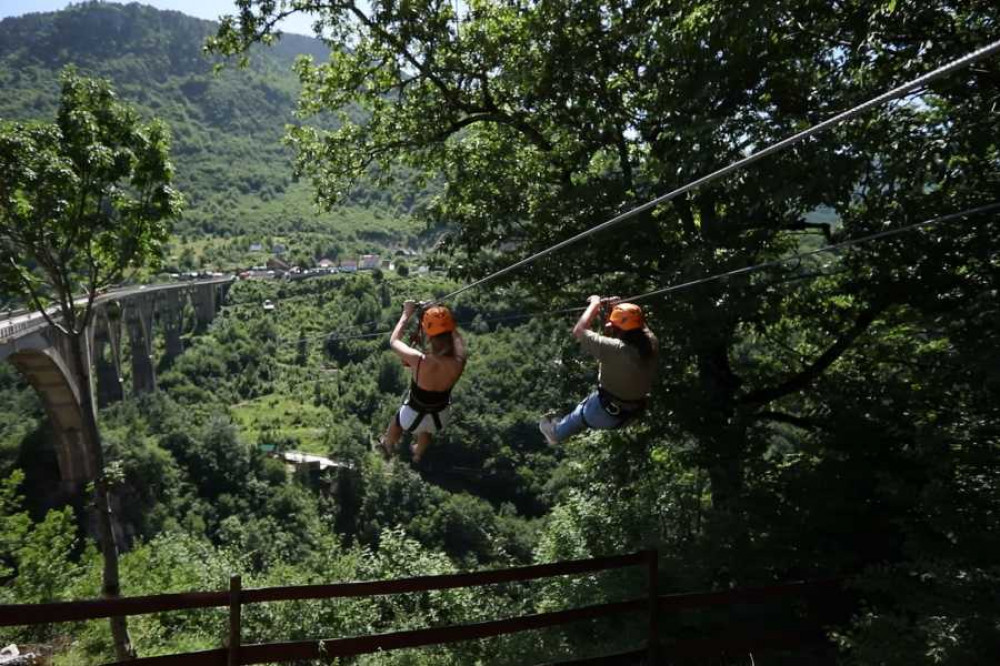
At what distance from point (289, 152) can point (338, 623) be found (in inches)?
6813

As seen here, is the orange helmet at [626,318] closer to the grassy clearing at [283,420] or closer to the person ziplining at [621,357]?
the person ziplining at [621,357]

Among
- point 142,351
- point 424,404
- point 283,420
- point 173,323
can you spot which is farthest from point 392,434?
point 173,323

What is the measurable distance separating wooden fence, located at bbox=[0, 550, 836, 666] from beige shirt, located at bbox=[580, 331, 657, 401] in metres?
1.08

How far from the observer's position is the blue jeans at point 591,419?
4305mm

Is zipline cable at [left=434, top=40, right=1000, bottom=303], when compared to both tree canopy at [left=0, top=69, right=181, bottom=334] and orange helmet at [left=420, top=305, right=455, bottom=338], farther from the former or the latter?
tree canopy at [left=0, top=69, right=181, bottom=334]

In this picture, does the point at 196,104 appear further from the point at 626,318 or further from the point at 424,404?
the point at 626,318

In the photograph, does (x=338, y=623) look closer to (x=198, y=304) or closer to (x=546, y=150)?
(x=546, y=150)

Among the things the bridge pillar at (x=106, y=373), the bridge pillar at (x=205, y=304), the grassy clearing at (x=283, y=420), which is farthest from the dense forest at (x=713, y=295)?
the bridge pillar at (x=205, y=304)

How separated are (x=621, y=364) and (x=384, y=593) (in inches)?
77.5

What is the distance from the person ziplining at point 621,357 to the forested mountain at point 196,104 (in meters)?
112

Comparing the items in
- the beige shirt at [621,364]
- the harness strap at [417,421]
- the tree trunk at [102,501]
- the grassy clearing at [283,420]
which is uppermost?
the beige shirt at [621,364]

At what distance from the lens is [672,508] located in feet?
25.6

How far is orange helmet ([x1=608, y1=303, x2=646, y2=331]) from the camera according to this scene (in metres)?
3.90

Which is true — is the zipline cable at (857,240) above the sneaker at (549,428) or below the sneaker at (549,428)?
above
